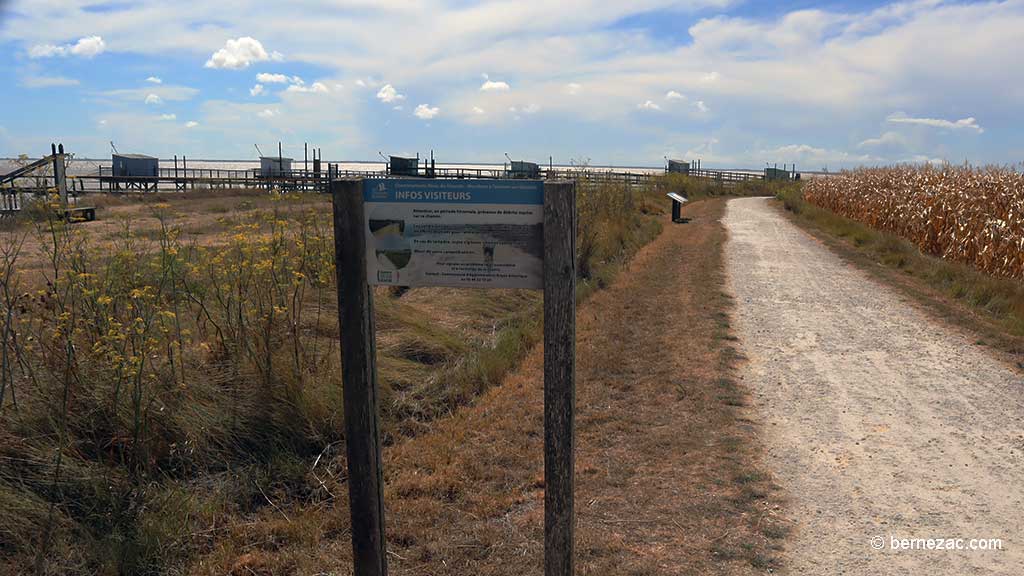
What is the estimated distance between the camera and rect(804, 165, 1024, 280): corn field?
39.3 ft

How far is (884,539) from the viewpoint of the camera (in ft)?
12.8

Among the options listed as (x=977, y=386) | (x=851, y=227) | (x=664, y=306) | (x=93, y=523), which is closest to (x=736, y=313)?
(x=664, y=306)

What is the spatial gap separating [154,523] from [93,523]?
37 centimetres

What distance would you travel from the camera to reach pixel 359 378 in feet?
10.9

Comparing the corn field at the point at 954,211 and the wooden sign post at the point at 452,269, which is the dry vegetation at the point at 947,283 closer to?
the corn field at the point at 954,211

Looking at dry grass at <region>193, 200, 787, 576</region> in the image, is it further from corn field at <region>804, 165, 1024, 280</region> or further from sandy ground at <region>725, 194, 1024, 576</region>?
corn field at <region>804, 165, 1024, 280</region>

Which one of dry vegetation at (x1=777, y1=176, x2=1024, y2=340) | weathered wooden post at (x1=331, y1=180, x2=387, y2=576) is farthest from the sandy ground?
weathered wooden post at (x1=331, y1=180, x2=387, y2=576)

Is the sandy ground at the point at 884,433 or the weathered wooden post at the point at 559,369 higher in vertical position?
the weathered wooden post at the point at 559,369

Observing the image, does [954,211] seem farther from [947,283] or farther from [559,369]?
[559,369]

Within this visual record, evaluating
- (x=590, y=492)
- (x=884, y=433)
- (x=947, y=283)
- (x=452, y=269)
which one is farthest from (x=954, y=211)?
(x=452, y=269)

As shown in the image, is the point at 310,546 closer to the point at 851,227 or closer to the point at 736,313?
the point at 736,313

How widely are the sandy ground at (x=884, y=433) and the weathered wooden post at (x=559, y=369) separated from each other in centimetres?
131

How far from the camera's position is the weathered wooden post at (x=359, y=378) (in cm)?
319

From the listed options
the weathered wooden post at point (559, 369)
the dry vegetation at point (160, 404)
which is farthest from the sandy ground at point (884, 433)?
the dry vegetation at point (160, 404)
